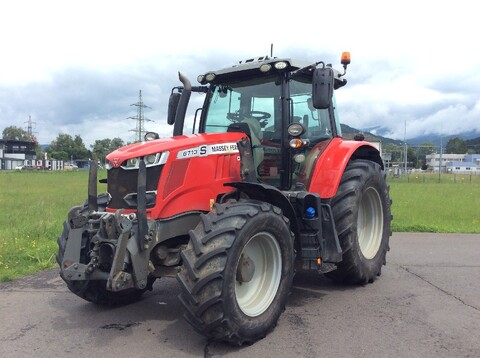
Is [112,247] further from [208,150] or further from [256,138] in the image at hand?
[256,138]

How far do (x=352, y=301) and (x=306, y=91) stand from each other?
249 centimetres

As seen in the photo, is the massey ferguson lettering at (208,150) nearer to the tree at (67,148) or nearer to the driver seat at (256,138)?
the driver seat at (256,138)

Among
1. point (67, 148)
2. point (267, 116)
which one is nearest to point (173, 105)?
point (267, 116)

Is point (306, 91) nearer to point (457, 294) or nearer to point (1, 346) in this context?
point (457, 294)

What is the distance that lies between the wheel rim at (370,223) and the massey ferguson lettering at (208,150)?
2.32 metres

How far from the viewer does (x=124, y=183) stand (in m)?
4.38

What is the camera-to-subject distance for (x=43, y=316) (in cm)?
479

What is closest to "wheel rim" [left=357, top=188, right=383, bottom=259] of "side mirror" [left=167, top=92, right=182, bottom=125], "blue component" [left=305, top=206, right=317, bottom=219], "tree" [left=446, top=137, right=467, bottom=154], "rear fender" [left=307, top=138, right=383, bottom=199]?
"rear fender" [left=307, top=138, right=383, bottom=199]

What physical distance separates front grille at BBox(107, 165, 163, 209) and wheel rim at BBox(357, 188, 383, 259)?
10.2 feet

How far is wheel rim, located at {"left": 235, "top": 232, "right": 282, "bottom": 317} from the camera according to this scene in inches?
166

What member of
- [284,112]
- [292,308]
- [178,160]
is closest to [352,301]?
[292,308]

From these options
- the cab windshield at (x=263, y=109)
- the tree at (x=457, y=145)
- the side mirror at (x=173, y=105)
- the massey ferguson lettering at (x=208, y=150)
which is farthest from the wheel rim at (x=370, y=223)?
the tree at (x=457, y=145)

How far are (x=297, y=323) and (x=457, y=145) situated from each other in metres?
151

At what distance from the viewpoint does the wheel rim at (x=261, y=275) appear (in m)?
4.22
